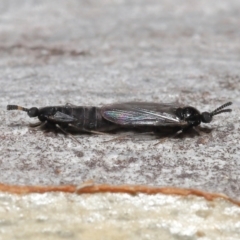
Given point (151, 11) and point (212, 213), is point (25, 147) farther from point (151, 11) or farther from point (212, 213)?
point (151, 11)

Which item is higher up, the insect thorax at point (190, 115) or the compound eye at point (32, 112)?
the compound eye at point (32, 112)

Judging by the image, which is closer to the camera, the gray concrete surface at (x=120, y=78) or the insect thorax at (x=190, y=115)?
the gray concrete surface at (x=120, y=78)

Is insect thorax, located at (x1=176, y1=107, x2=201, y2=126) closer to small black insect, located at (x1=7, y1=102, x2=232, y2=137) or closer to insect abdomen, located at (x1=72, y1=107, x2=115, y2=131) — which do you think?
small black insect, located at (x1=7, y1=102, x2=232, y2=137)

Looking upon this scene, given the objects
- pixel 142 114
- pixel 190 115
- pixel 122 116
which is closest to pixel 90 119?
pixel 122 116

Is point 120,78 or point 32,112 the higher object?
point 120,78

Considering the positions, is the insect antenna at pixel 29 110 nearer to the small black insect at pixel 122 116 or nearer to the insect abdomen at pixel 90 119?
the small black insect at pixel 122 116

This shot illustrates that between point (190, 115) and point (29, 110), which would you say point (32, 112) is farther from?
point (190, 115)

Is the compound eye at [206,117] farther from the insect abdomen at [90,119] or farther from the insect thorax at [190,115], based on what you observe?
the insect abdomen at [90,119]

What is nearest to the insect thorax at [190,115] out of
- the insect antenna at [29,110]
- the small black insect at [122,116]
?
the small black insect at [122,116]
